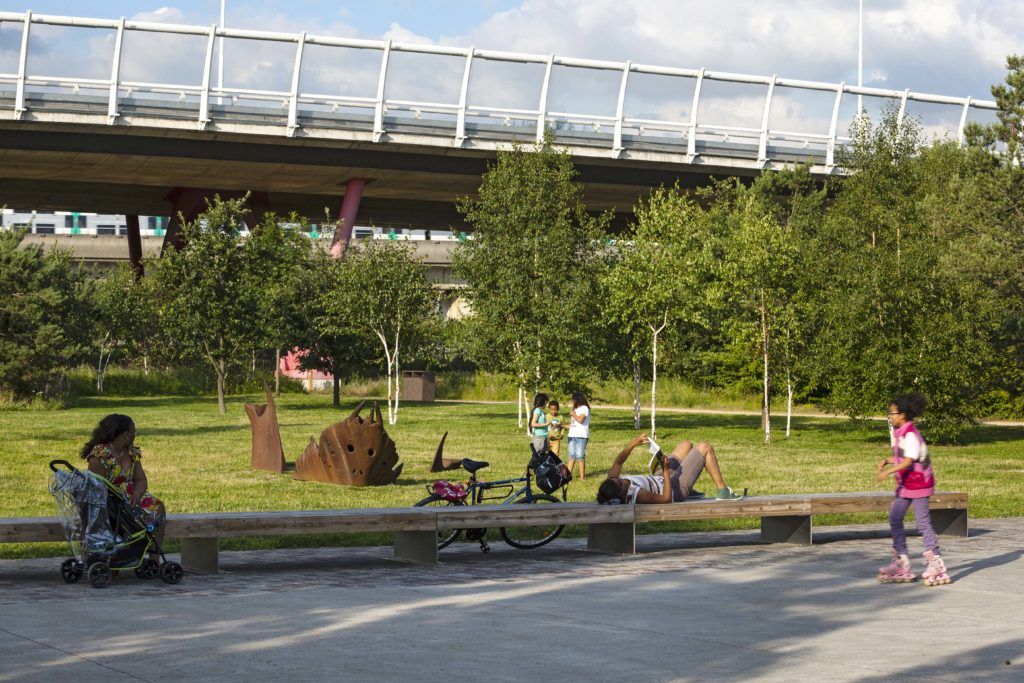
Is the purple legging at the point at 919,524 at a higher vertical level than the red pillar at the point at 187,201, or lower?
lower

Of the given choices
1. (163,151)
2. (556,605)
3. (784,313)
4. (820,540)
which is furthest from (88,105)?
(556,605)

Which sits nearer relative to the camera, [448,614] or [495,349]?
[448,614]

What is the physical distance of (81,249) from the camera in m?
78.9

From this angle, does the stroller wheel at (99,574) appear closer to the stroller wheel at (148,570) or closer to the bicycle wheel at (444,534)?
the stroller wheel at (148,570)

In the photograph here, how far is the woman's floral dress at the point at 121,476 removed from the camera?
10414 mm

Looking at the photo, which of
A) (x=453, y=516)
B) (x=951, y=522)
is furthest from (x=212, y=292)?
(x=453, y=516)

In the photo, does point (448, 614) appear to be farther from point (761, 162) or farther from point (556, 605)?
point (761, 162)

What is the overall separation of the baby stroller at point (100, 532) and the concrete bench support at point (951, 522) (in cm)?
827

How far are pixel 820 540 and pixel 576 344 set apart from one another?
20523 millimetres

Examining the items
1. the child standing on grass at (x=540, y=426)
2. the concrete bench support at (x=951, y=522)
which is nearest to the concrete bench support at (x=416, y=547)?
the concrete bench support at (x=951, y=522)

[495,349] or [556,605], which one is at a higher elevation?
[495,349]

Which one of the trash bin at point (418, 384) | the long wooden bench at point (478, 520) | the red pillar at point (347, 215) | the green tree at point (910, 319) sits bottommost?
the long wooden bench at point (478, 520)

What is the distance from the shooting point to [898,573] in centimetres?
1100

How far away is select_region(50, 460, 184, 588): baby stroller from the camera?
10.1 m
